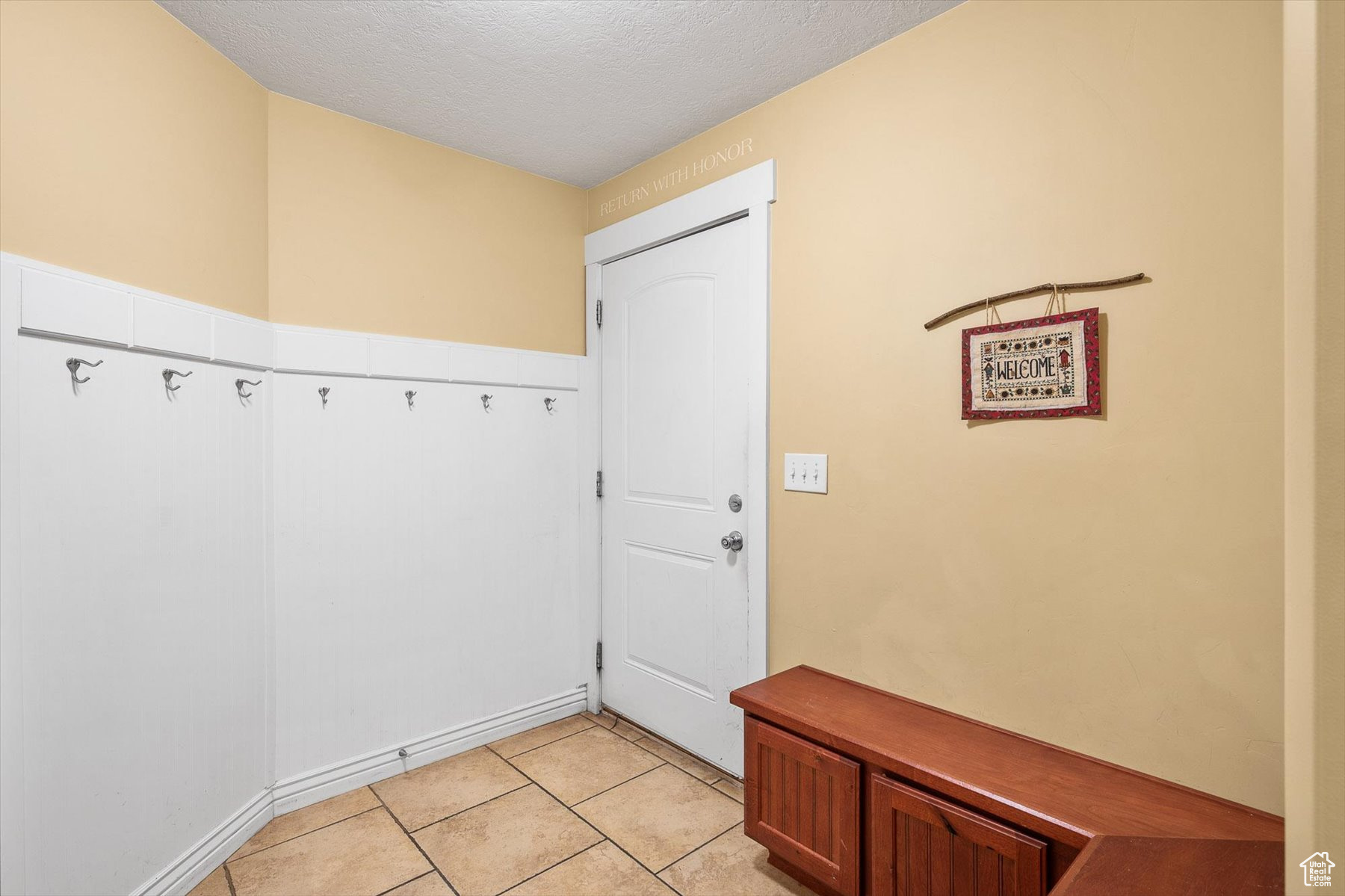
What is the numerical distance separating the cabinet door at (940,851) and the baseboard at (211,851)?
1.79 m

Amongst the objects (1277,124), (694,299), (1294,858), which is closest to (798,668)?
(694,299)

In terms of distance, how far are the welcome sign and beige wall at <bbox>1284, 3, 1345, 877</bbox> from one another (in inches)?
40.8

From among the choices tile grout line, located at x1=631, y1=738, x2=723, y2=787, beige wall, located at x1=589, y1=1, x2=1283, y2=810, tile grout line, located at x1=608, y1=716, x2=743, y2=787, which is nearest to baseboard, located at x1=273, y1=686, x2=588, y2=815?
tile grout line, located at x1=608, y1=716, x2=743, y2=787

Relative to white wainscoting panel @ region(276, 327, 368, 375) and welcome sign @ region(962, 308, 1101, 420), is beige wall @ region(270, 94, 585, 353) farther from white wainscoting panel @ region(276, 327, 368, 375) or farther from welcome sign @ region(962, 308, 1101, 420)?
welcome sign @ region(962, 308, 1101, 420)

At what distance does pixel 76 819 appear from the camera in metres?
1.47

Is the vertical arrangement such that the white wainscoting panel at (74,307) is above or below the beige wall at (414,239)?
below

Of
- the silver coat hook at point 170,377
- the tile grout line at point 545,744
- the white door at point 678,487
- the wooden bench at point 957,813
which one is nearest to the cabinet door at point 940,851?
the wooden bench at point 957,813

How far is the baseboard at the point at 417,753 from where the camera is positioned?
7.05 ft

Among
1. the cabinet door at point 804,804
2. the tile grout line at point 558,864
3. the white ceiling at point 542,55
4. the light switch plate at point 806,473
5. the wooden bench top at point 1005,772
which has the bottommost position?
the tile grout line at point 558,864

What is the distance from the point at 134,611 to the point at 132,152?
3.83ft

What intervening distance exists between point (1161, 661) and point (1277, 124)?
1092 mm

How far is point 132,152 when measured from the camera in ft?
5.39

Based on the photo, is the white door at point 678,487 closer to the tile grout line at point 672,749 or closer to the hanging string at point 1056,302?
the tile grout line at point 672,749

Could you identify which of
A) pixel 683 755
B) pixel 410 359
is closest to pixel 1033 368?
pixel 683 755
